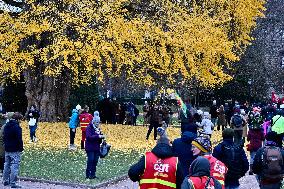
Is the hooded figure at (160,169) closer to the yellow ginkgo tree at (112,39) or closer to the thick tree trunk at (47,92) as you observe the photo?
the yellow ginkgo tree at (112,39)

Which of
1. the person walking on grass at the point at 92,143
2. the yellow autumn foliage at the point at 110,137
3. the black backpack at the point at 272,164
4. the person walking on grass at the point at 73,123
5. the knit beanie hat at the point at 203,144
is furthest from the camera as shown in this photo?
the yellow autumn foliage at the point at 110,137

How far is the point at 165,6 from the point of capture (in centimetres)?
3108

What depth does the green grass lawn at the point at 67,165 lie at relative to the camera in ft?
56.3

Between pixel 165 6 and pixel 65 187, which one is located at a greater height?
pixel 165 6

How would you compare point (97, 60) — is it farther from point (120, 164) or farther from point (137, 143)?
point (120, 164)

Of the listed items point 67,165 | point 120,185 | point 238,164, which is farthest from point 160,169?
point 67,165

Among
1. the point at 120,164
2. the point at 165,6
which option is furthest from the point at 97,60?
the point at 120,164

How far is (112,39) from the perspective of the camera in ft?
93.2

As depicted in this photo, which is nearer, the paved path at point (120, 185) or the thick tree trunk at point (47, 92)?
the paved path at point (120, 185)

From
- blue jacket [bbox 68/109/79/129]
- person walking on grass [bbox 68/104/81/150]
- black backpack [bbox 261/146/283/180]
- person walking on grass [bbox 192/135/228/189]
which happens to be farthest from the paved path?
person walking on grass [bbox 192/135/228/189]

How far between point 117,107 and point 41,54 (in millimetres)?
12174

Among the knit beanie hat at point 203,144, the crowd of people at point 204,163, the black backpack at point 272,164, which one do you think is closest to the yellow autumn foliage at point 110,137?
the crowd of people at point 204,163

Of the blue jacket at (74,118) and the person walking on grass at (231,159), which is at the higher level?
the blue jacket at (74,118)

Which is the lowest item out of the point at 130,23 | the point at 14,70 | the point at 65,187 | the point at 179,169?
the point at 65,187
